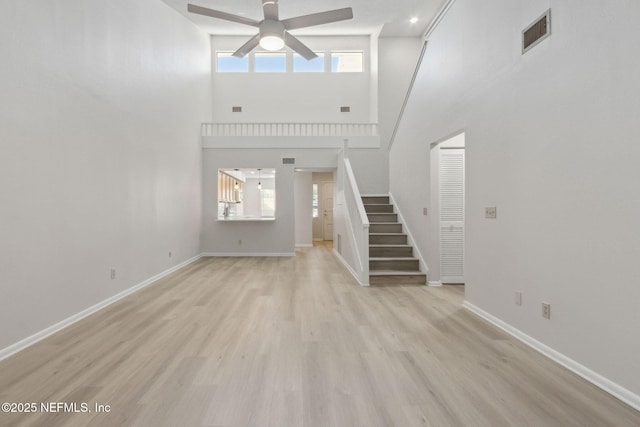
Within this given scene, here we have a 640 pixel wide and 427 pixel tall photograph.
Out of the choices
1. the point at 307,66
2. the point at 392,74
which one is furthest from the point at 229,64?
the point at 392,74

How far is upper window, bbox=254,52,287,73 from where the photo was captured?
9.02 m

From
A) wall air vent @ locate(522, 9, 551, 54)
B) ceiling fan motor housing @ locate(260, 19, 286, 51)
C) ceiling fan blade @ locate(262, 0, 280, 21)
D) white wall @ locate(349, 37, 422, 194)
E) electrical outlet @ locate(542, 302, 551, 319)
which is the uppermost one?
white wall @ locate(349, 37, 422, 194)

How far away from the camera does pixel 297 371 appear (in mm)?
2215

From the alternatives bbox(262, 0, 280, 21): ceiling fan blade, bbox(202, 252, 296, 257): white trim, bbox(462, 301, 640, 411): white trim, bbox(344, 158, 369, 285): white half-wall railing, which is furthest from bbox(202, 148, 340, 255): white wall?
bbox(462, 301, 640, 411): white trim

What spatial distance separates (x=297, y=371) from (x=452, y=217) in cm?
357

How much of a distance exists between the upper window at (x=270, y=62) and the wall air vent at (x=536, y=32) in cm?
740

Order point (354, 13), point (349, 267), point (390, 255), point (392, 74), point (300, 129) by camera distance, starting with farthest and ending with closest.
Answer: point (392, 74) → point (300, 129) → point (354, 13) → point (349, 267) → point (390, 255)

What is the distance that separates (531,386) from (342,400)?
125 cm

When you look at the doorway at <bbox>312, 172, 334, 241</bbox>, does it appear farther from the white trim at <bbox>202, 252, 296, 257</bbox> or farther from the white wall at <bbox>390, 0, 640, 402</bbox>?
the white wall at <bbox>390, 0, 640, 402</bbox>

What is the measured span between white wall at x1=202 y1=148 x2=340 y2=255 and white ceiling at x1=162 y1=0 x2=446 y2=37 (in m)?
3.05

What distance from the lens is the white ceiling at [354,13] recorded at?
6715mm

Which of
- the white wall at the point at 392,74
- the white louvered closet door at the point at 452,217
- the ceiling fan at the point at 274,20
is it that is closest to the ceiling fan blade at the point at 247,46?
the ceiling fan at the point at 274,20

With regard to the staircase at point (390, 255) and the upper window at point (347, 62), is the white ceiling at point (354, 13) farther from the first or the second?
the staircase at point (390, 255)

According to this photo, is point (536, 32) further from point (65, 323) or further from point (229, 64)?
point (229, 64)
